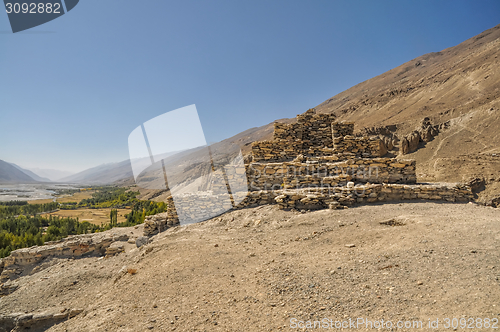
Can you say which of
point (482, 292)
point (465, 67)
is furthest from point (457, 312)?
point (465, 67)

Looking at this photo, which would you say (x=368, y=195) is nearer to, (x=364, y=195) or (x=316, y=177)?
(x=364, y=195)

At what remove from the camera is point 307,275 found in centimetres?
377

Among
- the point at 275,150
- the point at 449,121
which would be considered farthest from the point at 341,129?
the point at 449,121

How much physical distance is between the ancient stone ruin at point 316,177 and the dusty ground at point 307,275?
60 cm

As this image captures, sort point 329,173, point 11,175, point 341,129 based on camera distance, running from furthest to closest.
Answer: point 11,175, point 341,129, point 329,173

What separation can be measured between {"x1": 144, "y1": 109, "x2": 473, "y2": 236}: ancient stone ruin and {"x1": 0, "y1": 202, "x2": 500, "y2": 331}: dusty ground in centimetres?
60

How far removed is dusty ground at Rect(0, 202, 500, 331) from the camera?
2812 millimetres

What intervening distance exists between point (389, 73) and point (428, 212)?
395 ft

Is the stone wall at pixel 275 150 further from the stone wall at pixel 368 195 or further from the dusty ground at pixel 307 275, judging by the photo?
the dusty ground at pixel 307 275

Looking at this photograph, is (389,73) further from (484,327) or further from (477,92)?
(484,327)

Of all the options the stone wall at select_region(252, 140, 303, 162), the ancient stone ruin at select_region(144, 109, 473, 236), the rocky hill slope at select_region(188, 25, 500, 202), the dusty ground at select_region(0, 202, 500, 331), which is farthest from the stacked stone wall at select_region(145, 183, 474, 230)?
the rocky hill slope at select_region(188, 25, 500, 202)

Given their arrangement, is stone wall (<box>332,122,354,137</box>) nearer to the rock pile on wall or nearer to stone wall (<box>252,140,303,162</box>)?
stone wall (<box>252,140,303,162</box>)

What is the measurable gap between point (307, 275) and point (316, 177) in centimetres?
461

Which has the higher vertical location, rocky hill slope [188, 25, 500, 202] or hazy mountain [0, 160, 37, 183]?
hazy mountain [0, 160, 37, 183]
